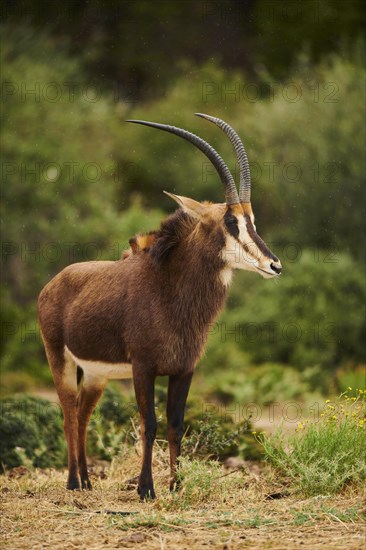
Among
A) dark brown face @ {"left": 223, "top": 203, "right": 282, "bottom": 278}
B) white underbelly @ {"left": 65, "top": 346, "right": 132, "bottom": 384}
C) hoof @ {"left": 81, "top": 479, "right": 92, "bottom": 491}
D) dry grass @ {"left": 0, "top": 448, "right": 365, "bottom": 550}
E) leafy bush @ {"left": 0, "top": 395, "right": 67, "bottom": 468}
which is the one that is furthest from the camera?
leafy bush @ {"left": 0, "top": 395, "right": 67, "bottom": 468}

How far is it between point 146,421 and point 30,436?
3071mm

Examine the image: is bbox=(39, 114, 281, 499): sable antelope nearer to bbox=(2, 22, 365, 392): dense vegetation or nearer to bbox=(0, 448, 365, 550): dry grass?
bbox=(0, 448, 365, 550): dry grass

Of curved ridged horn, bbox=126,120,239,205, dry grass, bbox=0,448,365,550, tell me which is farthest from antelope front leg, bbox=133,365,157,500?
curved ridged horn, bbox=126,120,239,205

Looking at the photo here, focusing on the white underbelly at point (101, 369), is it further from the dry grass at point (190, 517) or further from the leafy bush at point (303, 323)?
the leafy bush at point (303, 323)

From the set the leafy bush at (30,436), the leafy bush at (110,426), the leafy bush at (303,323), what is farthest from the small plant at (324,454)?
the leafy bush at (303,323)

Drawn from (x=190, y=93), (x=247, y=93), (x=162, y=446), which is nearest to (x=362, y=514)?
(x=162, y=446)

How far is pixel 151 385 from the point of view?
788 cm

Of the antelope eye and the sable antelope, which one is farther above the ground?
the antelope eye

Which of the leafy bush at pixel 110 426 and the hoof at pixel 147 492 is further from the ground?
the hoof at pixel 147 492

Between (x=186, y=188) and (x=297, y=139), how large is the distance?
317 inches

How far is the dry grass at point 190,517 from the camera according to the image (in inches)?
254

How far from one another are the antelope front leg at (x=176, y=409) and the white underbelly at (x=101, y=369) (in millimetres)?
Answer: 411

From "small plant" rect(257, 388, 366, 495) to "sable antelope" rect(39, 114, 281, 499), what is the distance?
2.91 ft

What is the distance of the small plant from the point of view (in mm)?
7746
